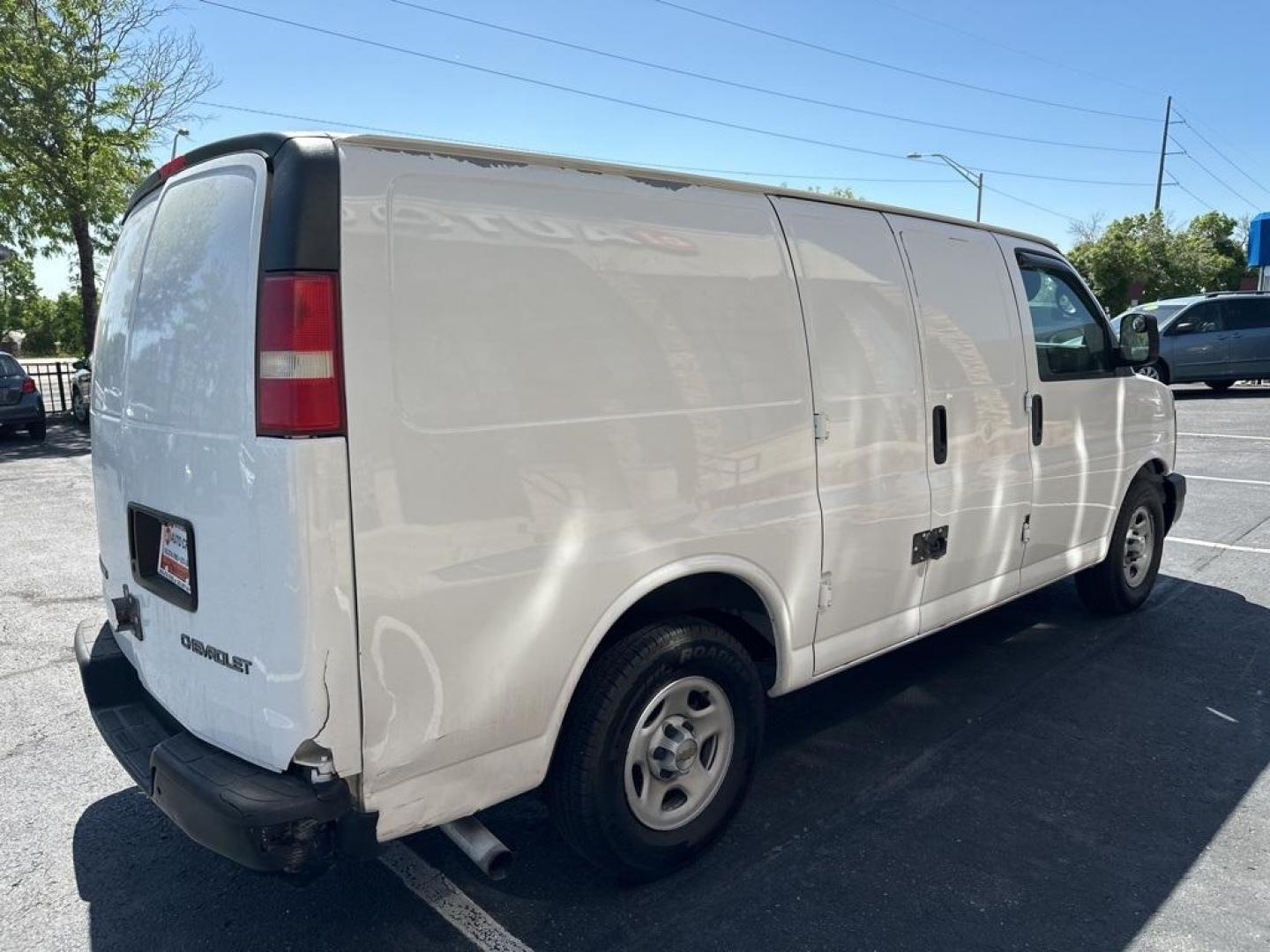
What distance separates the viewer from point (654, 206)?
2.83m

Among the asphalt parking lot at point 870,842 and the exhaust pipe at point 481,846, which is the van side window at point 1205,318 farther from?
the exhaust pipe at point 481,846

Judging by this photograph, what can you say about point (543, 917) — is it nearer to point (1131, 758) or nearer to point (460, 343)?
point (460, 343)

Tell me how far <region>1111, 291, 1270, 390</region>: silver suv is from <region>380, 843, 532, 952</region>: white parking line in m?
18.7

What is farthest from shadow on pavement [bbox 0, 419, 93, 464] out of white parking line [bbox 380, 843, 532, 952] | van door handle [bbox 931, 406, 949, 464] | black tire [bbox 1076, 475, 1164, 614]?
black tire [bbox 1076, 475, 1164, 614]

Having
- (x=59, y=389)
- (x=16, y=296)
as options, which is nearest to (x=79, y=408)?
(x=59, y=389)

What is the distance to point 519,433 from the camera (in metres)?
2.43

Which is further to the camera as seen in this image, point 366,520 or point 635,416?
point 635,416

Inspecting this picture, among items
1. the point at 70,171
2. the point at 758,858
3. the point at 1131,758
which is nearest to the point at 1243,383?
the point at 1131,758

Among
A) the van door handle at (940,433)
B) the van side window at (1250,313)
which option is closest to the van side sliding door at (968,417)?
the van door handle at (940,433)

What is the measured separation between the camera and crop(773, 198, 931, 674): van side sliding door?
3314 mm

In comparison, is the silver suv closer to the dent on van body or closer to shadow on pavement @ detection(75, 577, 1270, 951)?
shadow on pavement @ detection(75, 577, 1270, 951)

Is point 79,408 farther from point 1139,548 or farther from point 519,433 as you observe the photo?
point 519,433

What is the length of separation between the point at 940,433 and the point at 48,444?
14534 mm

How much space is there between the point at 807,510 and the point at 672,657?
771mm
